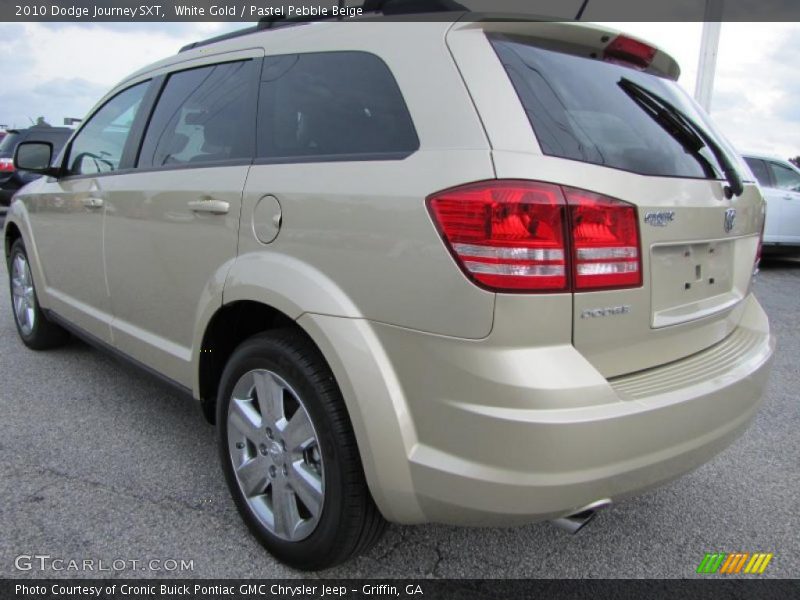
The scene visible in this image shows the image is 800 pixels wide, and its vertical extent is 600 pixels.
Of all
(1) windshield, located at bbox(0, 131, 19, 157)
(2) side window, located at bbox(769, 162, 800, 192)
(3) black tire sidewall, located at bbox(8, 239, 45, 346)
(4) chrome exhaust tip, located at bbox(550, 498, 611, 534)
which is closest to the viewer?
(4) chrome exhaust tip, located at bbox(550, 498, 611, 534)

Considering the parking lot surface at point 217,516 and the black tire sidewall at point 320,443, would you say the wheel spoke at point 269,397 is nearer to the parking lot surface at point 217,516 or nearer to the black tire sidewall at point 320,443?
the black tire sidewall at point 320,443

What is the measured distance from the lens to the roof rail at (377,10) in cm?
199

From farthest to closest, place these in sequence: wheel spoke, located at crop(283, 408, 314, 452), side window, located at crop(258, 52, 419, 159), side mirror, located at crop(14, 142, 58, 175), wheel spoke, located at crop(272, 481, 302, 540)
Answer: side mirror, located at crop(14, 142, 58, 175)
wheel spoke, located at crop(272, 481, 302, 540)
wheel spoke, located at crop(283, 408, 314, 452)
side window, located at crop(258, 52, 419, 159)

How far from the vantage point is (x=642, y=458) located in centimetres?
166

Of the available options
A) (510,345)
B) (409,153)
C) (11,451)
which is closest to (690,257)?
(510,345)

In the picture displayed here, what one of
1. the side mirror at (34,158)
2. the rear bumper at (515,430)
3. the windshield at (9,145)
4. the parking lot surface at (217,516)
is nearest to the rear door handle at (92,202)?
the side mirror at (34,158)

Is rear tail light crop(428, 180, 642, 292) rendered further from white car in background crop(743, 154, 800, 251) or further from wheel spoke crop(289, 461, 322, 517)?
white car in background crop(743, 154, 800, 251)

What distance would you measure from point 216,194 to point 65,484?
1407 mm

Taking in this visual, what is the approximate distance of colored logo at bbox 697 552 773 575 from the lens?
2191 mm

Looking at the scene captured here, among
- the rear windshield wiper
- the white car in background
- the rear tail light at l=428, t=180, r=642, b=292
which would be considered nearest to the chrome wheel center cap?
the rear tail light at l=428, t=180, r=642, b=292

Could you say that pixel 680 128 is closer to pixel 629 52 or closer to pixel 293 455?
pixel 629 52

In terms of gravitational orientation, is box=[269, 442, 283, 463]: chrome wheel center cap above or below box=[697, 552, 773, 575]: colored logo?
above

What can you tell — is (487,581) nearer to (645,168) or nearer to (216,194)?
(645,168)

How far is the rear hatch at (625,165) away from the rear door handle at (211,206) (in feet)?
3.23
